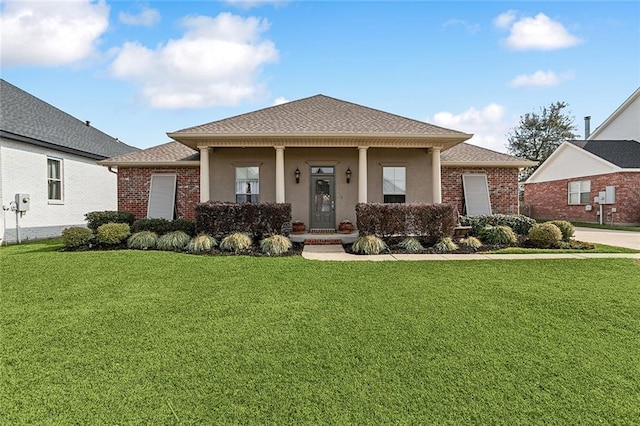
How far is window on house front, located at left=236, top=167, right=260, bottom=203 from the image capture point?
13.4 m

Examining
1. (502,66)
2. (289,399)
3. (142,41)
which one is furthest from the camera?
(502,66)

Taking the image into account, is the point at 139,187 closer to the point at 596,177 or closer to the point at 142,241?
the point at 142,241

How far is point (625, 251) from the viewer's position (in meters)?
9.87

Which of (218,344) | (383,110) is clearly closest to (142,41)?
(383,110)

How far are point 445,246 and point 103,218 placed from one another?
1077 centimetres

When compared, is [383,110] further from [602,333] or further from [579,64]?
[602,333]

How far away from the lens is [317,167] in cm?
1334

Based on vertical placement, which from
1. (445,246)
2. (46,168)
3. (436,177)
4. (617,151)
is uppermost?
(617,151)

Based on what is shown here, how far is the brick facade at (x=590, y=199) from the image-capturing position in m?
18.9

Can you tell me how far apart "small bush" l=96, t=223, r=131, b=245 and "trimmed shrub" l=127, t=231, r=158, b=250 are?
1.01ft

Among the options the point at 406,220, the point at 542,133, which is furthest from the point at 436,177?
the point at 542,133

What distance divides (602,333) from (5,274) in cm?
979

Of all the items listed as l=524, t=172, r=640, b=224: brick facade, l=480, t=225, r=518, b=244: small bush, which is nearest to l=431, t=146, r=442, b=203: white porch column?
l=480, t=225, r=518, b=244: small bush

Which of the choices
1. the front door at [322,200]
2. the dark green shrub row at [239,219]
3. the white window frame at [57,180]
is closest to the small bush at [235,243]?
the dark green shrub row at [239,219]
